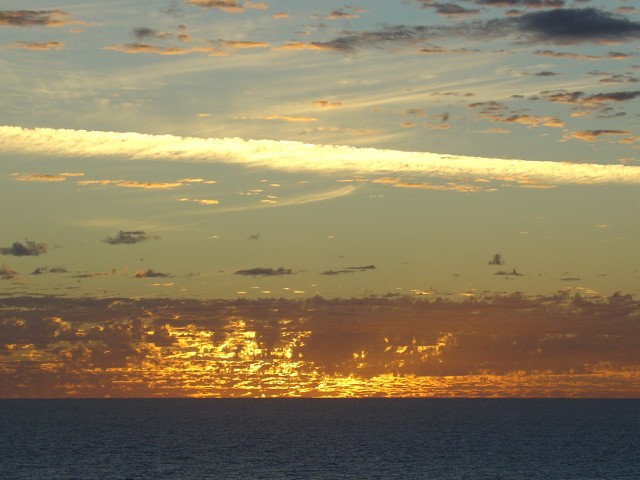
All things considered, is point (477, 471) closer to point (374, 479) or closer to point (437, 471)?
point (437, 471)

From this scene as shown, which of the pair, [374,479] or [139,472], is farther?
[139,472]

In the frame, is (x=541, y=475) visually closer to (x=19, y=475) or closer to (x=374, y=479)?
(x=374, y=479)

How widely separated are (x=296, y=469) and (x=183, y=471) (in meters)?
22.4

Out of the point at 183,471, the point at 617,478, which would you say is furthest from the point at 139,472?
the point at 617,478

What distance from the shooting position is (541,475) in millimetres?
194000

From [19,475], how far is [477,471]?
8873cm

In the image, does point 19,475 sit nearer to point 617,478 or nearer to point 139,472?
point 139,472

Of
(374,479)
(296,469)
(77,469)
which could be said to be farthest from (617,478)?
(77,469)

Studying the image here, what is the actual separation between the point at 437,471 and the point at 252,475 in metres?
37.9

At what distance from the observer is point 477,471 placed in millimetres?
197500

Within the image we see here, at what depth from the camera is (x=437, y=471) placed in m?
199

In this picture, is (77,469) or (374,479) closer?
(374,479)

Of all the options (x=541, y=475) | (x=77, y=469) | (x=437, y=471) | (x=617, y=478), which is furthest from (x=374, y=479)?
(x=77, y=469)

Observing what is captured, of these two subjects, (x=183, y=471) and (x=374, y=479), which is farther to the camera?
(x=183, y=471)
